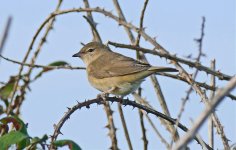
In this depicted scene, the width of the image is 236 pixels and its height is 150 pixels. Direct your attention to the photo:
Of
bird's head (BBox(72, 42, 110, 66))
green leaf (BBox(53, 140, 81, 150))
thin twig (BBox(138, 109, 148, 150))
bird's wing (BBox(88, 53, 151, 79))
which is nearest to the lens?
green leaf (BBox(53, 140, 81, 150))

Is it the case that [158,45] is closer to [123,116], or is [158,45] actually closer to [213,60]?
[213,60]

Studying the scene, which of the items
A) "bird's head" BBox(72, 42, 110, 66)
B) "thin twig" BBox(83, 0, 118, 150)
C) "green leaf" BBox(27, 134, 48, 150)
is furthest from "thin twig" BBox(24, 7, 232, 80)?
"bird's head" BBox(72, 42, 110, 66)

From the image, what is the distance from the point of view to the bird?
5.53 metres

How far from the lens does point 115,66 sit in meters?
6.47

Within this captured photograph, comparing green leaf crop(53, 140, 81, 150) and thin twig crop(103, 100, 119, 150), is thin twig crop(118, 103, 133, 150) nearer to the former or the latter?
thin twig crop(103, 100, 119, 150)

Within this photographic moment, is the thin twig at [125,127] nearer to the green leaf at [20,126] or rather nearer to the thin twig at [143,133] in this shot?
the thin twig at [143,133]

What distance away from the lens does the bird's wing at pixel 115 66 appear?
18.6 feet

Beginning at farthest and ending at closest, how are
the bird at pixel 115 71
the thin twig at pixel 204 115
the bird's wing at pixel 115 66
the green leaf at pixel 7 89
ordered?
1. the bird's wing at pixel 115 66
2. the bird at pixel 115 71
3. the green leaf at pixel 7 89
4. the thin twig at pixel 204 115

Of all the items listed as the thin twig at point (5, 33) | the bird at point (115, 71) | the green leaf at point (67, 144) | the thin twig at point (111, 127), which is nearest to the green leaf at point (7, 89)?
the bird at point (115, 71)

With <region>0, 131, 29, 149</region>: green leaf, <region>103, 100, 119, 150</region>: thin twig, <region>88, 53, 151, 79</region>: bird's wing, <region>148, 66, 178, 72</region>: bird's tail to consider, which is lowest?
<region>0, 131, 29, 149</region>: green leaf

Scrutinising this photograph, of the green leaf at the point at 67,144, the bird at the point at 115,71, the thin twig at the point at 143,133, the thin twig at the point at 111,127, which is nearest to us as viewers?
the green leaf at the point at 67,144

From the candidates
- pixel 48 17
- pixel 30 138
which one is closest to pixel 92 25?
pixel 48 17

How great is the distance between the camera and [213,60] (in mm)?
4465

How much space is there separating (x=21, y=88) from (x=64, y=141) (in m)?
2.96
